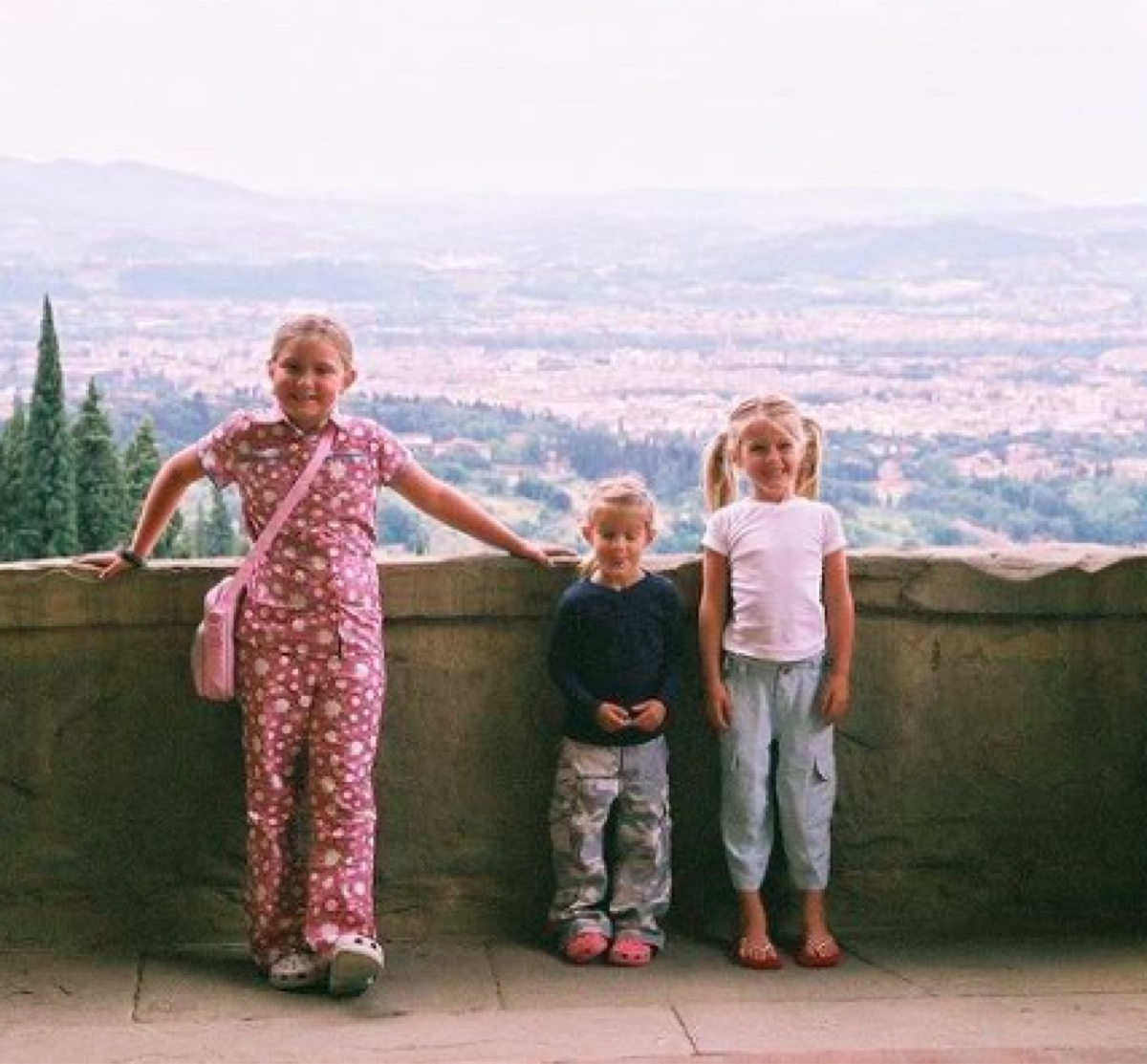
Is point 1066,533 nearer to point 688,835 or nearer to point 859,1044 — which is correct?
point 688,835

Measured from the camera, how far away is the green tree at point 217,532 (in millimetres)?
5035

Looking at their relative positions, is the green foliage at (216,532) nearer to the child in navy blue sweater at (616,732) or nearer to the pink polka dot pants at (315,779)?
the pink polka dot pants at (315,779)

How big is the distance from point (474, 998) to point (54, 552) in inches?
212

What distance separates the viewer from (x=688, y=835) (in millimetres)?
4398

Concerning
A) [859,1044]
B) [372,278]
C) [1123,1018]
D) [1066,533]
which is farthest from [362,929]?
[372,278]

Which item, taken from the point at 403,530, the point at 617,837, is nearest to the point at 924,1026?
the point at 617,837

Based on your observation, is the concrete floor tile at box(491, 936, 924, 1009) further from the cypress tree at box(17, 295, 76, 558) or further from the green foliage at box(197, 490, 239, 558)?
the cypress tree at box(17, 295, 76, 558)

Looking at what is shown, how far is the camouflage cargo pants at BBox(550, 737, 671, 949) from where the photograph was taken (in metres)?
4.11

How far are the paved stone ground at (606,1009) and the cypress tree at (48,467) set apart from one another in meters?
4.46

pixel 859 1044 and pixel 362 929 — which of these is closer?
pixel 859 1044

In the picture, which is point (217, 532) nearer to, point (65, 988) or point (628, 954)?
point (65, 988)

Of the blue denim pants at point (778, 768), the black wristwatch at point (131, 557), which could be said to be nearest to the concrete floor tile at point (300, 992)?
the blue denim pants at point (778, 768)

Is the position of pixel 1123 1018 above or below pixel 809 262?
below

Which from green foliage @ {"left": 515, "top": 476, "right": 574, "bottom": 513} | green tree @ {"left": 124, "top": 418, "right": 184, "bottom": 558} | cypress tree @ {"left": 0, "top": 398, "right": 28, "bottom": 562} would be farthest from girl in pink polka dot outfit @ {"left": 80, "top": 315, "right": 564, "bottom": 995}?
cypress tree @ {"left": 0, "top": 398, "right": 28, "bottom": 562}
